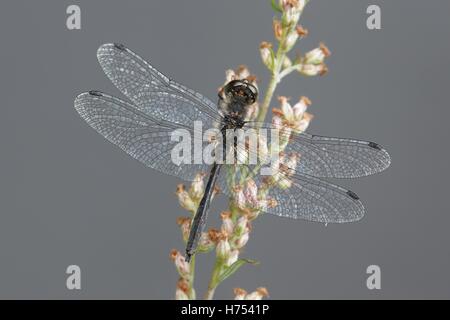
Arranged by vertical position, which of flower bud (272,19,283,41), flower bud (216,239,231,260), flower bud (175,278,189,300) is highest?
flower bud (272,19,283,41)

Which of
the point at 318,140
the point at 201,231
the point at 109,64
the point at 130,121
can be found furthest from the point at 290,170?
the point at 109,64

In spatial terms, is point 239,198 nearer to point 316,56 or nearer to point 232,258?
point 232,258

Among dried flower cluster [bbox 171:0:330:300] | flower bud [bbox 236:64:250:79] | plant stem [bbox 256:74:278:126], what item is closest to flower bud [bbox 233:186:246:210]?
dried flower cluster [bbox 171:0:330:300]

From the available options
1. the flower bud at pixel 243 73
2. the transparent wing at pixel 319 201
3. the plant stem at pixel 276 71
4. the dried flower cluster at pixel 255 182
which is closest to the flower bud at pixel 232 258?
the dried flower cluster at pixel 255 182

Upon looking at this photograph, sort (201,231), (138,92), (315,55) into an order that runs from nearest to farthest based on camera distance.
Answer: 1. (201,231)
2. (315,55)
3. (138,92)

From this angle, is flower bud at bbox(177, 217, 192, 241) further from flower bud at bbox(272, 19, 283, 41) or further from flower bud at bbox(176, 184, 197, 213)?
flower bud at bbox(272, 19, 283, 41)

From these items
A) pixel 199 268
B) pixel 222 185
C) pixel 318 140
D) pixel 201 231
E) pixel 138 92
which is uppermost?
pixel 138 92

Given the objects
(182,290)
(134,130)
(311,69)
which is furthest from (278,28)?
(182,290)

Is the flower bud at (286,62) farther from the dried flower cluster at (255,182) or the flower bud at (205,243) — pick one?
the flower bud at (205,243)
